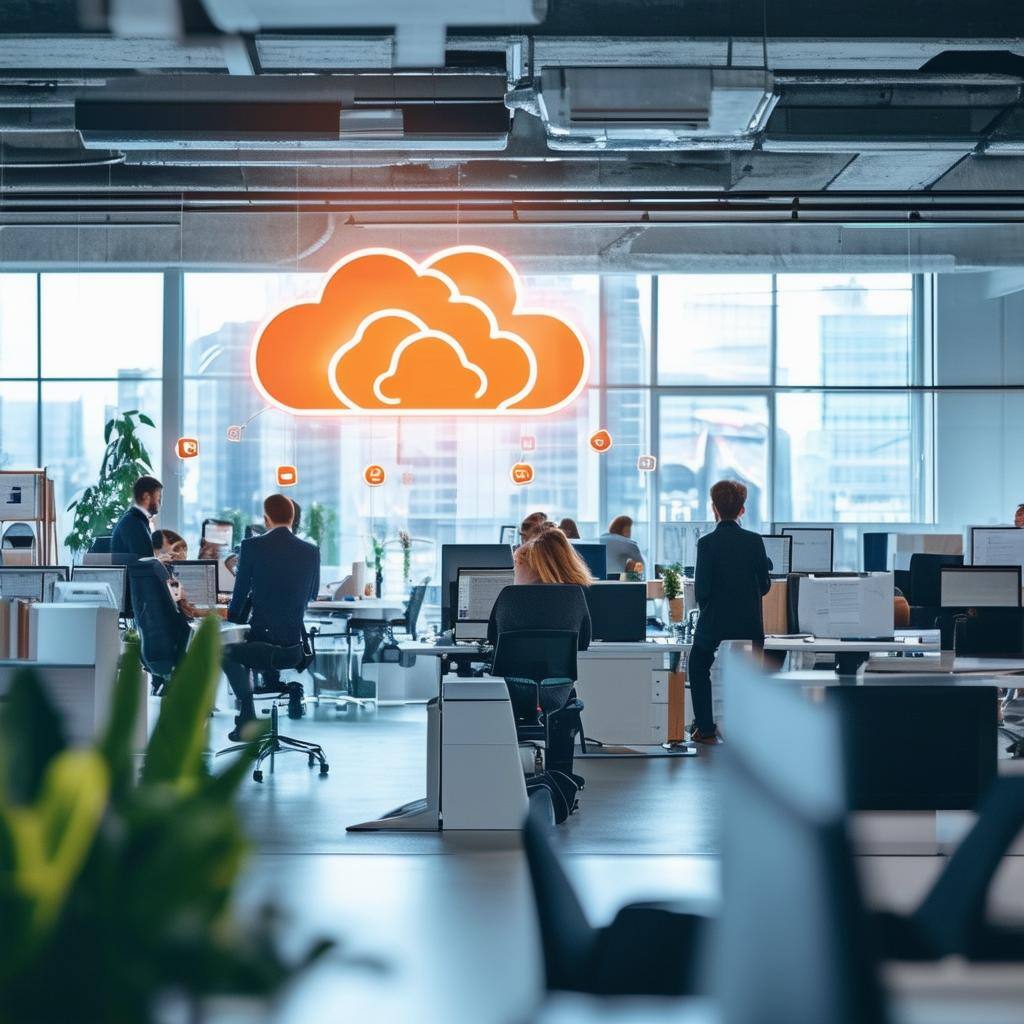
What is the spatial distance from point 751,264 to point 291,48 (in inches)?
279

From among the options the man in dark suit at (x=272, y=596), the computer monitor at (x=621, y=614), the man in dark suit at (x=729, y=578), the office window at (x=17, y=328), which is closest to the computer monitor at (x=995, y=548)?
the man in dark suit at (x=729, y=578)

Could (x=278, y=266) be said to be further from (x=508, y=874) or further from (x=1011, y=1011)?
(x=1011, y=1011)

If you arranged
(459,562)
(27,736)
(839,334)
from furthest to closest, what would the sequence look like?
(839,334) < (459,562) < (27,736)

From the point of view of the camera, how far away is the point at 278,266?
13.8 meters

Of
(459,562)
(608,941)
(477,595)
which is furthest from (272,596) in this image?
(608,941)

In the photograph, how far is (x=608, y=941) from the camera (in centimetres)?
205

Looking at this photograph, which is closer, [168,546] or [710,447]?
[168,546]

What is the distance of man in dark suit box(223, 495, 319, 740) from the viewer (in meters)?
7.35

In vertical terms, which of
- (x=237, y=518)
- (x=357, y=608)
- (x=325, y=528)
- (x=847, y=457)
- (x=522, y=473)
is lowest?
(x=357, y=608)

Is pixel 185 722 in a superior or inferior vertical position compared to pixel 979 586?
superior

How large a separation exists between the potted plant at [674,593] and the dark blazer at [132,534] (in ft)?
11.6

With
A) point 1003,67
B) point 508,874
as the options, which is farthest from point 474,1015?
point 1003,67

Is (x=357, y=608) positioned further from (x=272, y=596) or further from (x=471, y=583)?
(x=471, y=583)

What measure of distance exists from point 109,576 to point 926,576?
597cm
